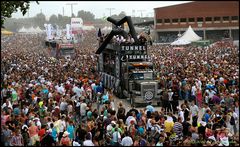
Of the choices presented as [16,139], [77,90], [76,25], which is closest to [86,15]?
[76,25]

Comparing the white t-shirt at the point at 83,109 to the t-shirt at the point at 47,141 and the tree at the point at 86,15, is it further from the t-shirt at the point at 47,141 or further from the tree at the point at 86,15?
the tree at the point at 86,15

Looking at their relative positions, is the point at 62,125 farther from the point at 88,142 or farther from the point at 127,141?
the point at 127,141

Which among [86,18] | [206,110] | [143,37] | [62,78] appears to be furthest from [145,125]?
[86,18]

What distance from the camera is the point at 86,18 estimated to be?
13688cm

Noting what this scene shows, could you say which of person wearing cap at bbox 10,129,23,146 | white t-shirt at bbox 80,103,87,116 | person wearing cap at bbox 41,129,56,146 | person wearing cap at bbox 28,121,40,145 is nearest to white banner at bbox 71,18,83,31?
white t-shirt at bbox 80,103,87,116

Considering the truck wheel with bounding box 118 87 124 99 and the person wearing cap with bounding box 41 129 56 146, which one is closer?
the person wearing cap with bounding box 41 129 56 146

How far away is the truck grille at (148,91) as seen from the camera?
2012 cm

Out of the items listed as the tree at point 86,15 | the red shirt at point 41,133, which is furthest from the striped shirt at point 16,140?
the tree at point 86,15

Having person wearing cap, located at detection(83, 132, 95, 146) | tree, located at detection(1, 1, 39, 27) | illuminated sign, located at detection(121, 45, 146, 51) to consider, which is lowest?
person wearing cap, located at detection(83, 132, 95, 146)

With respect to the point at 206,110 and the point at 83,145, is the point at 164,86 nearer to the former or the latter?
the point at 206,110

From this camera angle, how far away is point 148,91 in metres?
20.2

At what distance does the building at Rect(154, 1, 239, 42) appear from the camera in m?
68.1

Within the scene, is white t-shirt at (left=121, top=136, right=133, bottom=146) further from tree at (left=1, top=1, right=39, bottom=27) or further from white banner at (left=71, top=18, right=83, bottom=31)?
white banner at (left=71, top=18, right=83, bottom=31)

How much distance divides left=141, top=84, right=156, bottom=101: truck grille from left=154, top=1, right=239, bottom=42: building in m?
48.4
